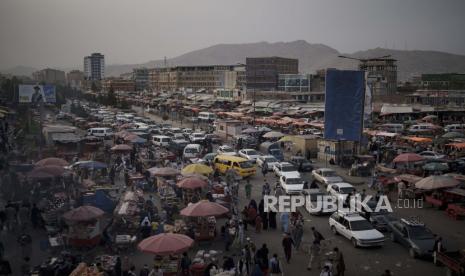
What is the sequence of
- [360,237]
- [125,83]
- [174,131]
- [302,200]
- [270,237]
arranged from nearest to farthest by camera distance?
1. [360,237]
2. [270,237]
3. [302,200]
4. [174,131]
5. [125,83]

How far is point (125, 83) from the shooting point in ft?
428

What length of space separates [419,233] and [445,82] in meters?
77.2

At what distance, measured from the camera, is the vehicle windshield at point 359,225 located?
486 inches

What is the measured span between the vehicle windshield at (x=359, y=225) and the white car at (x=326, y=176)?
5.76 m

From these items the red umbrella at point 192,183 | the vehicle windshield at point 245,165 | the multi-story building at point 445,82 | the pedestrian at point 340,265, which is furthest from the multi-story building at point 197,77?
the pedestrian at point 340,265

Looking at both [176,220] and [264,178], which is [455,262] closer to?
[176,220]

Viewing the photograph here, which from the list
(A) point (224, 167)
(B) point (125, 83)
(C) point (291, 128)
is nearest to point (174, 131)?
(C) point (291, 128)

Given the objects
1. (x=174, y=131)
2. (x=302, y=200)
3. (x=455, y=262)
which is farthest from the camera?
(x=174, y=131)

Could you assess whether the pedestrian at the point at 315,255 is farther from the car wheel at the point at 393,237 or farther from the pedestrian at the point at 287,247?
the car wheel at the point at 393,237

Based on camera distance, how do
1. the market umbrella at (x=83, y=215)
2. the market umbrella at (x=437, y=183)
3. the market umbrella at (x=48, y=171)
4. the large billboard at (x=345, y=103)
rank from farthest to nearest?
1. the large billboard at (x=345, y=103)
2. the market umbrella at (x=48, y=171)
3. the market umbrella at (x=437, y=183)
4. the market umbrella at (x=83, y=215)

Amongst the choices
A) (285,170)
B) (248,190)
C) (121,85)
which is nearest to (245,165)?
(285,170)

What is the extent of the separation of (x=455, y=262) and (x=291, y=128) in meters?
27.6

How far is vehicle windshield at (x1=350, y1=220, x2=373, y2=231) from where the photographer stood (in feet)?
40.5

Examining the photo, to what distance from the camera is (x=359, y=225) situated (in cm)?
1244
